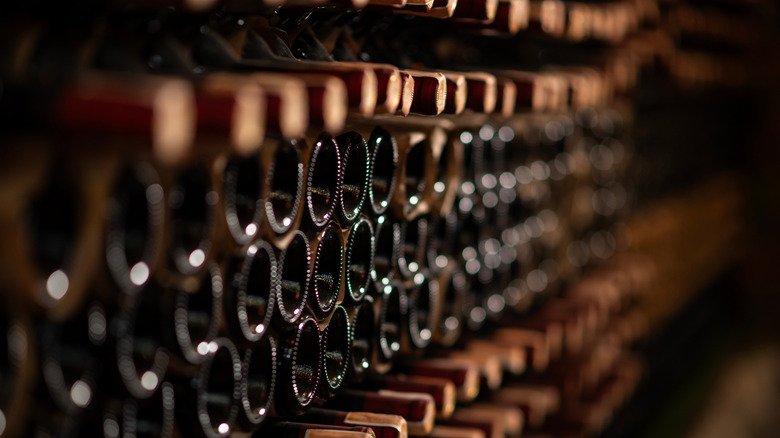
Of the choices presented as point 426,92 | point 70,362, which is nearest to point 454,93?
point 426,92

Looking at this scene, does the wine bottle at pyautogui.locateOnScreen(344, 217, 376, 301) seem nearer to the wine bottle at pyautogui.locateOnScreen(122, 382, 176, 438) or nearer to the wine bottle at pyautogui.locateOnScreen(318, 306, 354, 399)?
the wine bottle at pyautogui.locateOnScreen(318, 306, 354, 399)

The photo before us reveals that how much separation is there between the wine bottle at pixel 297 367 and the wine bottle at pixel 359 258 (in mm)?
76

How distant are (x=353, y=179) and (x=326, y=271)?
0.09m

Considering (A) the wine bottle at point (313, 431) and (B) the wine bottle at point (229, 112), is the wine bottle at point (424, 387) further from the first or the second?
(B) the wine bottle at point (229, 112)

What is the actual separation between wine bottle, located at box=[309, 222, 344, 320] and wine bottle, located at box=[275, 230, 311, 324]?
0.05 feet

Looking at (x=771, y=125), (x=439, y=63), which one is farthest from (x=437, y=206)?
(x=771, y=125)

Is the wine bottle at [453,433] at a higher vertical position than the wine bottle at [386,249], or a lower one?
lower

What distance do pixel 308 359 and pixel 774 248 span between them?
3182 mm

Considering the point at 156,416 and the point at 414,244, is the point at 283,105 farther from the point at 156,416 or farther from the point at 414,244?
the point at 414,244

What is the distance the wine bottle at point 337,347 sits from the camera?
0.84 metres

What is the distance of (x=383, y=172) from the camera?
2.97ft

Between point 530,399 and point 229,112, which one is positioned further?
point 530,399

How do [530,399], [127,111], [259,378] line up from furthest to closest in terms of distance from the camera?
[530,399], [259,378], [127,111]

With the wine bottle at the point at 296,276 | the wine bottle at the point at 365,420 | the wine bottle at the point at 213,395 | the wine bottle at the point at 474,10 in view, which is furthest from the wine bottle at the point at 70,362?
the wine bottle at the point at 474,10
